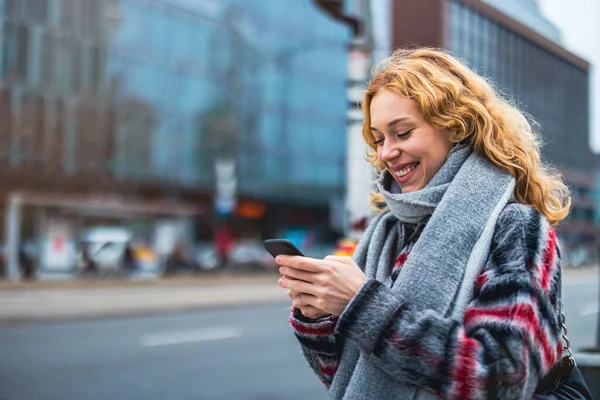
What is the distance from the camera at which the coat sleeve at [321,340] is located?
162 centimetres

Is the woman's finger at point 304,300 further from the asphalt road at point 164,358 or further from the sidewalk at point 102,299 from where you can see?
the sidewalk at point 102,299

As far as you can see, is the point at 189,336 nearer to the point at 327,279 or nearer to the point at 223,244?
the point at 327,279

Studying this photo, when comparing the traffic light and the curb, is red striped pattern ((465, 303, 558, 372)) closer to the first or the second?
the traffic light

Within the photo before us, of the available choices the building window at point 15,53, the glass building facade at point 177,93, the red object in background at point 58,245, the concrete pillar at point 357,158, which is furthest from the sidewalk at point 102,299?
the building window at point 15,53

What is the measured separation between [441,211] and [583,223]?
8806 millimetres

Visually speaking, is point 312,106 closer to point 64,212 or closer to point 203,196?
point 203,196

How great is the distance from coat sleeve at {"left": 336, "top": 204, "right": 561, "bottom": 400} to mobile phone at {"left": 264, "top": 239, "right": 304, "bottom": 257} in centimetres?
17

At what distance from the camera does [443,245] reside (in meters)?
1.45

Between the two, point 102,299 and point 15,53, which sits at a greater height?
point 15,53

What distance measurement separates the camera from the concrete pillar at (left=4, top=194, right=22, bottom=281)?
25375 mm

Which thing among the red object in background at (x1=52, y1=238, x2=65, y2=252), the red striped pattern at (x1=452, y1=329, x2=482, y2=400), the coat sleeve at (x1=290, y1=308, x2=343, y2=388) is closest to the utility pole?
the coat sleeve at (x1=290, y1=308, x2=343, y2=388)

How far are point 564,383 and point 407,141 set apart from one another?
694 mm

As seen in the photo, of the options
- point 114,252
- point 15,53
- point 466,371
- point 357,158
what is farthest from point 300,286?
point 15,53

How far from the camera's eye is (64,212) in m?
26.8
